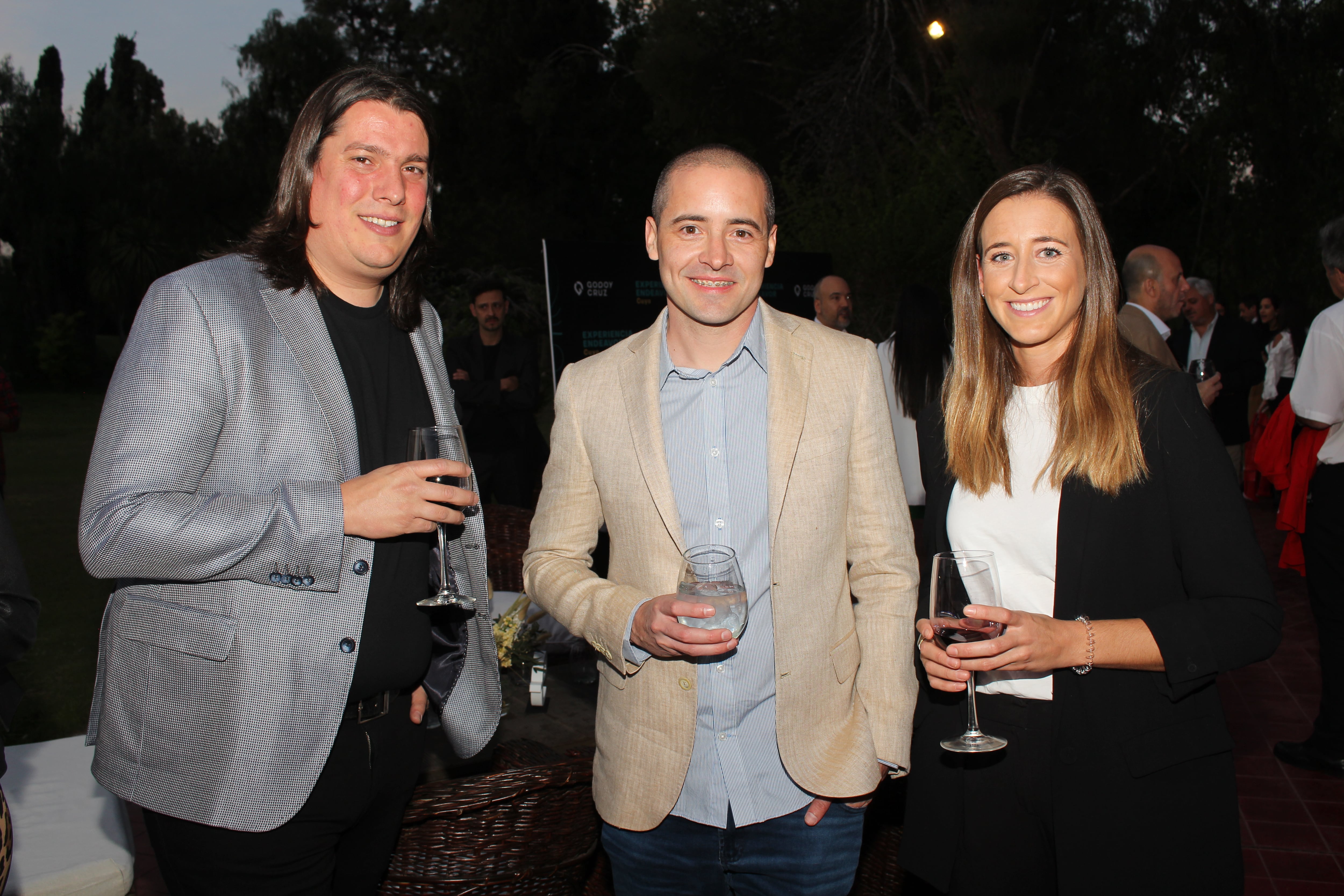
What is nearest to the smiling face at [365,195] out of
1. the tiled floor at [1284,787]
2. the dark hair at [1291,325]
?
the tiled floor at [1284,787]

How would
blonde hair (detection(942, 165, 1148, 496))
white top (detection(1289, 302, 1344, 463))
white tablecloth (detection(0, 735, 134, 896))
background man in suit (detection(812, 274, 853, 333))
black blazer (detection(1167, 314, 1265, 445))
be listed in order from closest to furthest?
blonde hair (detection(942, 165, 1148, 496)) → white tablecloth (detection(0, 735, 134, 896)) → white top (detection(1289, 302, 1344, 463)) → background man in suit (detection(812, 274, 853, 333)) → black blazer (detection(1167, 314, 1265, 445))

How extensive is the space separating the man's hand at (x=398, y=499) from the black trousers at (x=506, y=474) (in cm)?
563

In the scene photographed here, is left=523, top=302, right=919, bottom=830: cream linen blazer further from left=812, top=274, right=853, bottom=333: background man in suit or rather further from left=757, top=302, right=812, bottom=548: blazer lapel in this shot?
left=812, top=274, right=853, bottom=333: background man in suit

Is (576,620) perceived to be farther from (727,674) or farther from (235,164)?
(235,164)

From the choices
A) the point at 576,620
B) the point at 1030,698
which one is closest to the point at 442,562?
the point at 576,620

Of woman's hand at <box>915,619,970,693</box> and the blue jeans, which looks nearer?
woman's hand at <box>915,619,970,693</box>

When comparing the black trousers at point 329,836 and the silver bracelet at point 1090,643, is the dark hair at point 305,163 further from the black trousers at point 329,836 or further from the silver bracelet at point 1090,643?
the silver bracelet at point 1090,643

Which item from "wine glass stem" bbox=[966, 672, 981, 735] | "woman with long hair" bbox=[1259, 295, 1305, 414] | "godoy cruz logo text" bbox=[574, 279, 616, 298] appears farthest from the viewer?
"woman with long hair" bbox=[1259, 295, 1305, 414]

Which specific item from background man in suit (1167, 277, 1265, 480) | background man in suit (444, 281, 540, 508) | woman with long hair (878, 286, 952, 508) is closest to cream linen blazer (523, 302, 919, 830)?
woman with long hair (878, 286, 952, 508)

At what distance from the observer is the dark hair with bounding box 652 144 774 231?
6.35ft

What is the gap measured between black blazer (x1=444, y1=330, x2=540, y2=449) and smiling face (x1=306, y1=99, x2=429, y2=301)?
5.24 metres

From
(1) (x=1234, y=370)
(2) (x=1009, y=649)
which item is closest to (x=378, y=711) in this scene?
(2) (x=1009, y=649)

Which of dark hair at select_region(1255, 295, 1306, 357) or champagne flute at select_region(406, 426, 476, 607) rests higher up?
dark hair at select_region(1255, 295, 1306, 357)

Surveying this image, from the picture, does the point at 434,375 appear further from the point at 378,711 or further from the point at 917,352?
the point at 917,352
